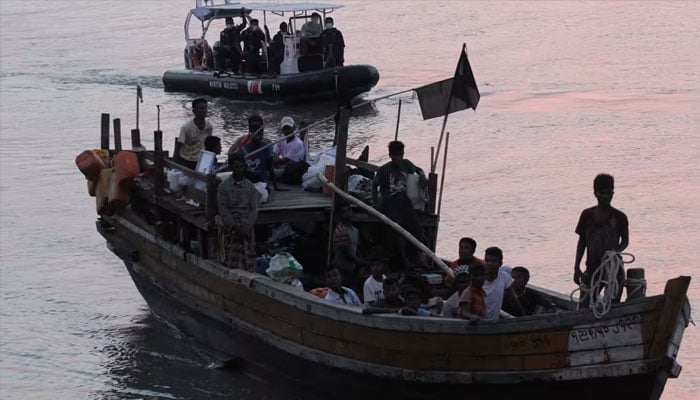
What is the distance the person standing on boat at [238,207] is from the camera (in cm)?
1137

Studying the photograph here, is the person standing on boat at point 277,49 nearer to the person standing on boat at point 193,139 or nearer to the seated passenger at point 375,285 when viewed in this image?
the person standing on boat at point 193,139

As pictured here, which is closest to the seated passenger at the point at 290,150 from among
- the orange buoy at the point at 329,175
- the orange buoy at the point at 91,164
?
the orange buoy at the point at 329,175

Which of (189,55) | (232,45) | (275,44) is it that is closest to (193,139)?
(275,44)

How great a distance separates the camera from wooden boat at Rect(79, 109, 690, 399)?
8.83m

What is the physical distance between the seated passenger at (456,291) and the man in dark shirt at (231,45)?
706 inches

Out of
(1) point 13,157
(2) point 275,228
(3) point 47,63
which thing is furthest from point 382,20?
(2) point 275,228

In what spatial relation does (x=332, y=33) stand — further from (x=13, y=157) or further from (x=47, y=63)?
(x=47, y=63)

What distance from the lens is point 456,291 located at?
10.4 metres

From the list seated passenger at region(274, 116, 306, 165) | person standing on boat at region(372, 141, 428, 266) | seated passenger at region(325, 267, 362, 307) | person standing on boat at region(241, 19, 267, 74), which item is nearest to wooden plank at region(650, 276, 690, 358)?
seated passenger at region(325, 267, 362, 307)

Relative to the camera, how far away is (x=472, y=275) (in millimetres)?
9625

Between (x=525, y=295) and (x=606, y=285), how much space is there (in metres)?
1.90

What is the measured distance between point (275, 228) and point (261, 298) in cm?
160

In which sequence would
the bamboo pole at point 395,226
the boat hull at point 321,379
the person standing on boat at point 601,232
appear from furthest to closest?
the bamboo pole at point 395,226 → the person standing on boat at point 601,232 → the boat hull at point 321,379

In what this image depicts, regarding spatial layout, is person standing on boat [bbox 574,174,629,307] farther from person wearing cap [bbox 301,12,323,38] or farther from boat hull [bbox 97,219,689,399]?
person wearing cap [bbox 301,12,323,38]
